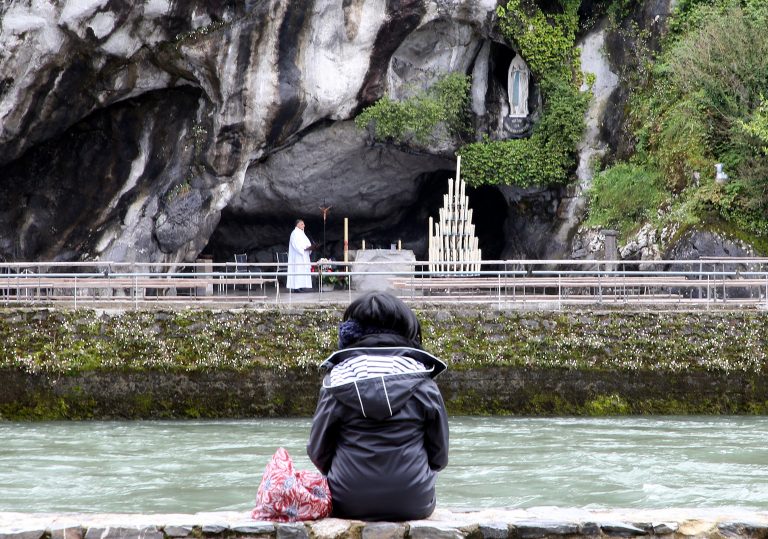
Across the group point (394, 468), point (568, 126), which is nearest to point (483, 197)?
point (568, 126)

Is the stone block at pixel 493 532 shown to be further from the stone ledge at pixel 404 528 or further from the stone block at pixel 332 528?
the stone block at pixel 332 528

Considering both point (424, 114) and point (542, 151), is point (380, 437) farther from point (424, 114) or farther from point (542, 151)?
point (542, 151)

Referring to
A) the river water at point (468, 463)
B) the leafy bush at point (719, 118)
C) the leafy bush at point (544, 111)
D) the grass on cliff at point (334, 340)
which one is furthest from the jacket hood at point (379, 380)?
the leafy bush at point (544, 111)

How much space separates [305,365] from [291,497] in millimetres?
9247

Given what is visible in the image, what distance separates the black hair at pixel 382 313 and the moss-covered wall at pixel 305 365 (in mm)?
9055

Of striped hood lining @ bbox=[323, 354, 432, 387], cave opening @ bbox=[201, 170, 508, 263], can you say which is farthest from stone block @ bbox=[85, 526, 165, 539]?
cave opening @ bbox=[201, 170, 508, 263]

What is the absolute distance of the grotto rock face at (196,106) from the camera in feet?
73.4

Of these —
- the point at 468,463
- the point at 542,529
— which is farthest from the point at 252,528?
the point at 468,463

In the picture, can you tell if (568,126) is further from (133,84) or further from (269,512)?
(269,512)

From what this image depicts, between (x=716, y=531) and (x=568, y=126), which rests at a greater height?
(x=568, y=126)

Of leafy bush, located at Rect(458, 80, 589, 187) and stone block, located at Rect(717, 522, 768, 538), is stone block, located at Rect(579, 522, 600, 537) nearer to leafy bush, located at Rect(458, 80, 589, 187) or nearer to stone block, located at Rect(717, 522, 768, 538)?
stone block, located at Rect(717, 522, 768, 538)

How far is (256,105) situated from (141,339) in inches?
391

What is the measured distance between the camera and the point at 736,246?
20.0 meters

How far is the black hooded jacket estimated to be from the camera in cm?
533
